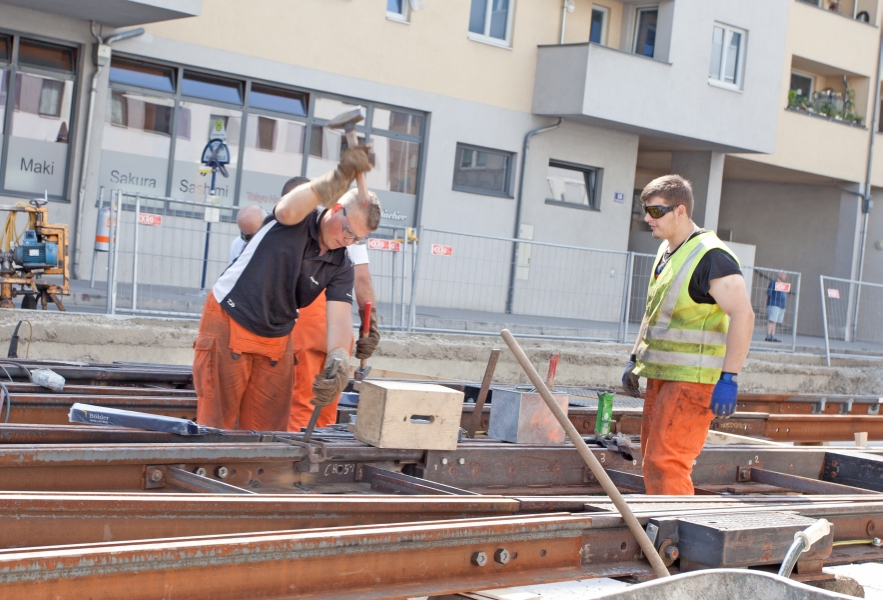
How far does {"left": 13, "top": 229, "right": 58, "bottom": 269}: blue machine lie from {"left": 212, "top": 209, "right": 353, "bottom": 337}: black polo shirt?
21.6 ft

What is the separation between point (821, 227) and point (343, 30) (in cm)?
1528

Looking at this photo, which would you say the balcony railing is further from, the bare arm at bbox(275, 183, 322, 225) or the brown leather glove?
the brown leather glove

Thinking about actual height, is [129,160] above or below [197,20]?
below

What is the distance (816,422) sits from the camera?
9164mm

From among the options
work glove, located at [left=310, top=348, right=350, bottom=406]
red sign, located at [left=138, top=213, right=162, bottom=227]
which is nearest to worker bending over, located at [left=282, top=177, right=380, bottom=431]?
work glove, located at [left=310, top=348, right=350, bottom=406]

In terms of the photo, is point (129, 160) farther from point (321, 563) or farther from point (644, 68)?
point (321, 563)

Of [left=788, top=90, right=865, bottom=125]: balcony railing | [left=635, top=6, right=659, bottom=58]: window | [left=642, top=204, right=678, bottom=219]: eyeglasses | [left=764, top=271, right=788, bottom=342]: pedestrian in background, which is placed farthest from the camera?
[left=788, top=90, right=865, bottom=125]: balcony railing

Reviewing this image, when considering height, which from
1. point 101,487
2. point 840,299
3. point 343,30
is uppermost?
point 343,30

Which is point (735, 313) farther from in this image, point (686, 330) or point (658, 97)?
point (658, 97)

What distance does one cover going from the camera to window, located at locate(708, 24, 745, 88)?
21.0 meters

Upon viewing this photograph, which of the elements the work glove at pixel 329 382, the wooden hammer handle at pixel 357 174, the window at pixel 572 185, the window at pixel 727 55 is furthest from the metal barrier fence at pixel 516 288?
the window at pixel 727 55

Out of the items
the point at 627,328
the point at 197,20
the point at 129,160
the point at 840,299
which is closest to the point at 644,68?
the point at 840,299

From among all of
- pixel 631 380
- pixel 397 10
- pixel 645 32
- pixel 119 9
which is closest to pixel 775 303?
pixel 645 32

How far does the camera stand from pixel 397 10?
17422 mm
